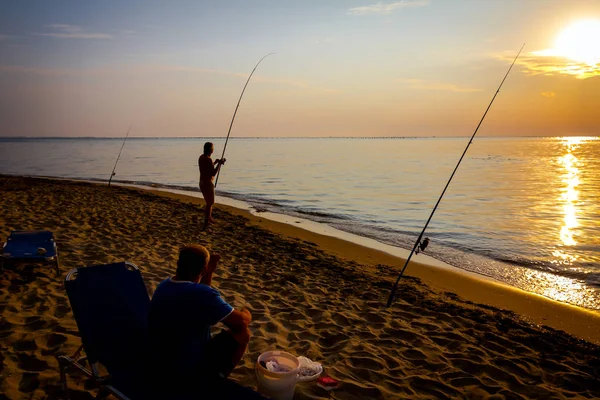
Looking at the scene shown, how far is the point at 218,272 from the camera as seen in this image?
22.7 feet

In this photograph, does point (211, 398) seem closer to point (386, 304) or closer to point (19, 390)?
point (19, 390)

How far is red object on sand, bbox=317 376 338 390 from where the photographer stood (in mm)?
3756

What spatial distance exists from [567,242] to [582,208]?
7.30m

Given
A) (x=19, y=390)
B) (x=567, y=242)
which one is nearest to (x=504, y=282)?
(x=567, y=242)

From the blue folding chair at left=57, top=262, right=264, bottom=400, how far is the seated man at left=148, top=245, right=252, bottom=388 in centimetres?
10

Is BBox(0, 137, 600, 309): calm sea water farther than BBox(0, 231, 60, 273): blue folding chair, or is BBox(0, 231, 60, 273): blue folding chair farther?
BBox(0, 137, 600, 309): calm sea water

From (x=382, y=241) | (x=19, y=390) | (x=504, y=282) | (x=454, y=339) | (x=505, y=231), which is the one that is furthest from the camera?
(x=505, y=231)

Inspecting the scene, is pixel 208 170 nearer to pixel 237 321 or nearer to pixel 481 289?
pixel 481 289

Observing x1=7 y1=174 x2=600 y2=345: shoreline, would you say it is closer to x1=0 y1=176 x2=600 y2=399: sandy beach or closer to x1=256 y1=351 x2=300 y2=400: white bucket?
x1=0 y1=176 x2=600 y2=399: sandy beach

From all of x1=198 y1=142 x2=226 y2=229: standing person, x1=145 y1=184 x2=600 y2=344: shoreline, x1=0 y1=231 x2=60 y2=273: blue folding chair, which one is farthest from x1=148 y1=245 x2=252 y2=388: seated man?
x1=198 y1=142 x2=226 y2=229: standing person

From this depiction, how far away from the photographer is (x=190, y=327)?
271 cm

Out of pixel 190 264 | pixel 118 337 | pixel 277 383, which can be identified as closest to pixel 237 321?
pixel 190 264

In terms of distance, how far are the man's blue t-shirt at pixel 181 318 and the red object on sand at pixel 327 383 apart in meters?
1.39

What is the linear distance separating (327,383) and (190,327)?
1631 millimetres
